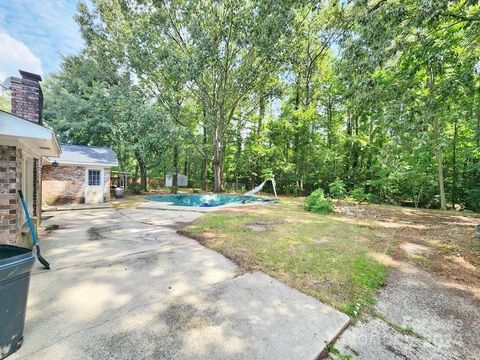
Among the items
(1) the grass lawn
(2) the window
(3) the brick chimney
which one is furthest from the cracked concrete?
(2) the window

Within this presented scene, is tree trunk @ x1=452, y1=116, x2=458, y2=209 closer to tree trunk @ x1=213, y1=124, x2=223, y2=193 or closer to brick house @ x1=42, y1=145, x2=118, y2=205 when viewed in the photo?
tree trunk @ x1=213, y1=124, x2=223, y2=193

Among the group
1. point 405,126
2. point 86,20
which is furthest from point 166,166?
point 405,126

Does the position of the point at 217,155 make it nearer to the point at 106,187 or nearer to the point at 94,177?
the point at 106,187

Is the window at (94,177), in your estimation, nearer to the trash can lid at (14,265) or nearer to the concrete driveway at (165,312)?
the concrete driveway at (165,312)

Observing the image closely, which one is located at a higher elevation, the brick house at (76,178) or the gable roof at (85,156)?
the gable roof at (85,156)

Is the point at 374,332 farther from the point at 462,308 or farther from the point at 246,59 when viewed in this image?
the point at 246,59

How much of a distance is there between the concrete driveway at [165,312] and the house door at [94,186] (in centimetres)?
811

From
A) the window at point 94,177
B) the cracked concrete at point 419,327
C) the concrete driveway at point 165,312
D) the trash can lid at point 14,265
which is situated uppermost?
the window at point 94,177

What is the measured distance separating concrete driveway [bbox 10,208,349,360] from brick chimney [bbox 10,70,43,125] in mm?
2758

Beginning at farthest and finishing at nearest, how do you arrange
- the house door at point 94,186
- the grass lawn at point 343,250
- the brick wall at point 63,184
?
the house door at point 94,186 < the brick wall at point 63,184 < the grass lawn at point 343,250

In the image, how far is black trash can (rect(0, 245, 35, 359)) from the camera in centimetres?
158

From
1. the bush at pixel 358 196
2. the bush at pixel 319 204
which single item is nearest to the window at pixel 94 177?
the bush at pixel 319 204

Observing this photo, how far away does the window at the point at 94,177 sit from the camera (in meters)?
11.0

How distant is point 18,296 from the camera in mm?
1676
